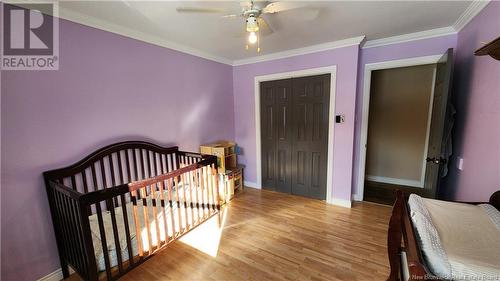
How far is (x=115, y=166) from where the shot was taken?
211cm

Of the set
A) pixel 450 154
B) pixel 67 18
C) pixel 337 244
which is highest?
pixel 67 18

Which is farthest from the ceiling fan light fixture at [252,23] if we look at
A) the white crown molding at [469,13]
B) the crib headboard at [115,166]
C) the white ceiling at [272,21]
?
the white crown molding at [469,13]

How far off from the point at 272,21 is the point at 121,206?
2372 millimetres

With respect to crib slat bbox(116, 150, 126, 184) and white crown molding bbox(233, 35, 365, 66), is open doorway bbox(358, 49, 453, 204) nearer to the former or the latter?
white crown molding bbox(233, 35, 365, 66)

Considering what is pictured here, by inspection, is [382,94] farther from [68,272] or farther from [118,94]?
[68,272]

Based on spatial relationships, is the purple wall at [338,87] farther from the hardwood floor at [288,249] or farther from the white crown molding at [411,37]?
the hardwood floor at [288,249]

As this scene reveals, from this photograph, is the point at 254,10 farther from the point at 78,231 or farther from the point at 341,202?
the point at 341,202

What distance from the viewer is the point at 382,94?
149 inches

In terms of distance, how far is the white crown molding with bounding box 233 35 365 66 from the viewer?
258 centimetres

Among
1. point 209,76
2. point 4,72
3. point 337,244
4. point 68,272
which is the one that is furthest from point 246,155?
point 4,72

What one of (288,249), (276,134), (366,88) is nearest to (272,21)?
(366,88)

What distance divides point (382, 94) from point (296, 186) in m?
2.44

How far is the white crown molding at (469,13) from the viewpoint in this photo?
1.68 m

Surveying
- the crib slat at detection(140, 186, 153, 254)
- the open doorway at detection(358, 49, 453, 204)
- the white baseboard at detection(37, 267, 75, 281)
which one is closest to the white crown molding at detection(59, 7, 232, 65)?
the crib slat at detection(140, 186, 153, 254)
